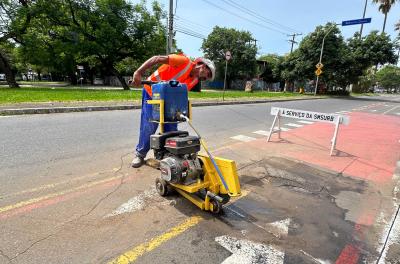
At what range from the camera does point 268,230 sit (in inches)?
106

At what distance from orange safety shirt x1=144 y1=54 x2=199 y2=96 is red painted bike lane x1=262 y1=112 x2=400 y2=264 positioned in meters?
2.64

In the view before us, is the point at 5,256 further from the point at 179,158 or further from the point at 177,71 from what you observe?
the point at 177,71

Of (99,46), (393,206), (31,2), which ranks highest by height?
(31,2)

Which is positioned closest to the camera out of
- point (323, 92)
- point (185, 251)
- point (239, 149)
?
point (185, 251)

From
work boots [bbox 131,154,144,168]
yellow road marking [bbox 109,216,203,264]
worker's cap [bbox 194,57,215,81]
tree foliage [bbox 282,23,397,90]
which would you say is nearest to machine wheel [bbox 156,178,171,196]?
yellow road marking [bbox 109,216,203,264]

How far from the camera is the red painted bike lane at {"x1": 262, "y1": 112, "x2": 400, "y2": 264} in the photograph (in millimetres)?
3090

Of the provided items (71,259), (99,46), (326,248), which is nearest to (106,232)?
(71,259)

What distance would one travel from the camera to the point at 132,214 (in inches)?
111

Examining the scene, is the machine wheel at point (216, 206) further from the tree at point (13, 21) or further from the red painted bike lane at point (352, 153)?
the tree at point (13, 21)

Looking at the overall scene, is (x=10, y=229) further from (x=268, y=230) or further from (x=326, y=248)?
(x=326, y=248)

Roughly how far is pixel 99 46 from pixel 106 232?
78.4 ft

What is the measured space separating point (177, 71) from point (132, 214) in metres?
1.89

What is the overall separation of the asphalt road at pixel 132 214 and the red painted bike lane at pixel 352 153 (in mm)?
198

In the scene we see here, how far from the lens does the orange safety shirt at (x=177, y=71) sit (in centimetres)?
335
